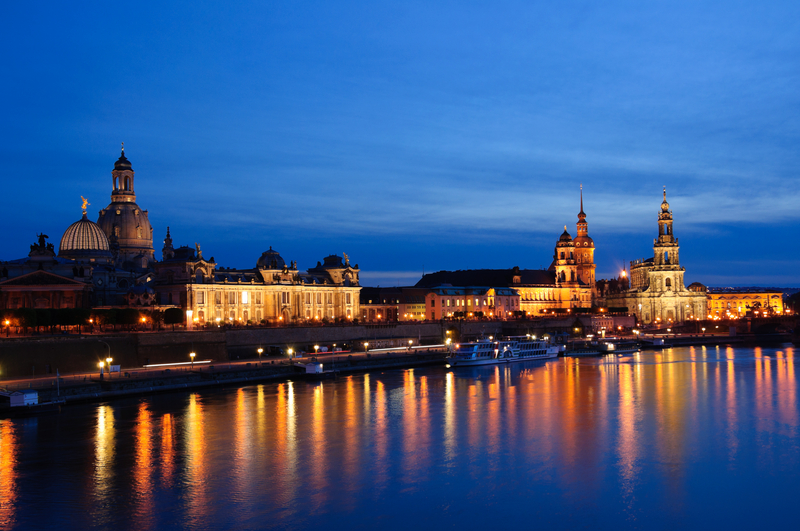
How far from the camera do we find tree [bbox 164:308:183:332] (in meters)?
69.6

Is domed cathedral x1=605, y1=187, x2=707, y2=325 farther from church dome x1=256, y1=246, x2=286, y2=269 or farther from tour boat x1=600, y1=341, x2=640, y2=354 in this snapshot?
church dome x1=256, y1=246, x2=286, y2=269

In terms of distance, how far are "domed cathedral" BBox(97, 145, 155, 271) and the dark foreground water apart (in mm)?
47023

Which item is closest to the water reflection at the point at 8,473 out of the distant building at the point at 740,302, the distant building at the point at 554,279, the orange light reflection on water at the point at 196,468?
the orange light reflection on water at the point at 196,468

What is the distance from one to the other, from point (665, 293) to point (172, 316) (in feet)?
300

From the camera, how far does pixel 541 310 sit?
447 feet

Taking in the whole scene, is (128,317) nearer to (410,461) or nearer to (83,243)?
(83,243)

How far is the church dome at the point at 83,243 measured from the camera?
270 ft

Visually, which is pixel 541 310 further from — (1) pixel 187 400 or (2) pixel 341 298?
(1) pixel 187 400

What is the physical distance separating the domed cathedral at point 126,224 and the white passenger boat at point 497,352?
130ft

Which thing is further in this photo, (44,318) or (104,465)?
(44,318)

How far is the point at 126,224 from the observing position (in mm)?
95250

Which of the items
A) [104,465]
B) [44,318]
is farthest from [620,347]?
[104,465]

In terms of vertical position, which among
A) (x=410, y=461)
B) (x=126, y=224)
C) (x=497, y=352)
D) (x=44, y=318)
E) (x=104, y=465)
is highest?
(x=126, y=224)

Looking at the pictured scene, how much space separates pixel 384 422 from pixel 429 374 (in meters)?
26.2
